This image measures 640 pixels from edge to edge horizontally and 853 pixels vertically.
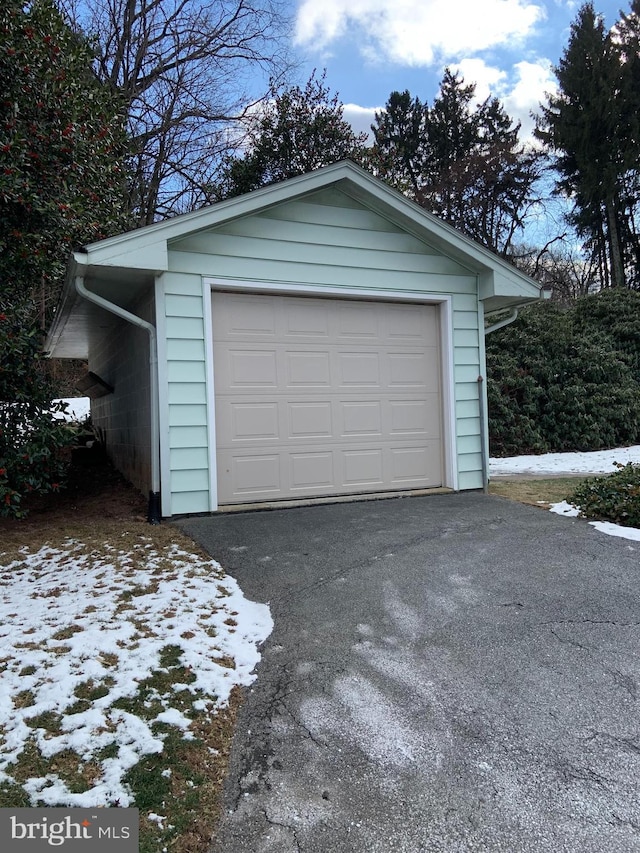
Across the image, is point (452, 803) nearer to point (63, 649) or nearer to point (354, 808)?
point (354, 808)

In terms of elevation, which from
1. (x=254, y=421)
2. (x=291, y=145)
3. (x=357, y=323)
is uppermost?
(x=291, y=145)

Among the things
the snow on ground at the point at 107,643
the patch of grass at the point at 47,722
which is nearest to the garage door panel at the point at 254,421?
the snow on ground at the point at 107,643

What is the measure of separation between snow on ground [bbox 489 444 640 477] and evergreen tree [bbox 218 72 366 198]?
309 inches

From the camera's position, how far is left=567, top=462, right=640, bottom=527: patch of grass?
5.00m

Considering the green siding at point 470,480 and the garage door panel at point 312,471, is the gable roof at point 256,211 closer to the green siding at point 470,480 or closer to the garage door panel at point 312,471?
the green siding at point 470,480

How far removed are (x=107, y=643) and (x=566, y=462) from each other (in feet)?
29.0

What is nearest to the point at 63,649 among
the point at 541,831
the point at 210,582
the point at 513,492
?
the point at 210,582

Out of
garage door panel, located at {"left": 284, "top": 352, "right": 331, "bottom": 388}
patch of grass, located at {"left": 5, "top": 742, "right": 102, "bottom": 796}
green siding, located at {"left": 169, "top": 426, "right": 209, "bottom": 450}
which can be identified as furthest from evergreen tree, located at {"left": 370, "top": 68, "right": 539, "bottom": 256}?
patch of grass, located at {"left": 5, "top": 742, "right": 102, "bottom": 796}

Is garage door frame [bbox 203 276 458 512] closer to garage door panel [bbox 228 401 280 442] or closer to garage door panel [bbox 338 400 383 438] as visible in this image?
garage door panel [bbox 228 401 280 442]

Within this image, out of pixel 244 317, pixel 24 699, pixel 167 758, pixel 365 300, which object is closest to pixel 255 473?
pixel 244 317

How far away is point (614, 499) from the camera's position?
5.23 m

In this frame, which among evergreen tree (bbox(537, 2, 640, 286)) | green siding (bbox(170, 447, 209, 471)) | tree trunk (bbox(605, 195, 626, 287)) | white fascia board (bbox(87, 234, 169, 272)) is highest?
evergreen tree (bbox(537, 2, 640, 286))

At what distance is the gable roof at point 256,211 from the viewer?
5.10 metres

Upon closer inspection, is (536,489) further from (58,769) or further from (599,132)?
(599,132)
